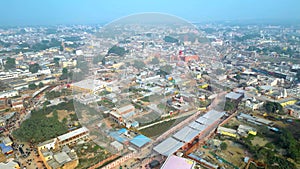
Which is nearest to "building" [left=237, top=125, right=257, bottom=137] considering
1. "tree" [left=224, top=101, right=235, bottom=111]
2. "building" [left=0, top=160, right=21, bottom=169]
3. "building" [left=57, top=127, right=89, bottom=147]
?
"tree" [left=224, top=101, right=235, bottom=111]

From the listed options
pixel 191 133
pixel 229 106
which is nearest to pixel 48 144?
pixel 191 133

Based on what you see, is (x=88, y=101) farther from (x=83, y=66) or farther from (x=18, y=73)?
(x=18, y=73)

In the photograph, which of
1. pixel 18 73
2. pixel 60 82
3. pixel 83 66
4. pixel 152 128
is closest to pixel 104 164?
pixel 152 128

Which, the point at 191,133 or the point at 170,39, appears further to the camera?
the point at 170,39

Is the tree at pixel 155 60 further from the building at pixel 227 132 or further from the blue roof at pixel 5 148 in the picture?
the blue roof at pixel 5 148

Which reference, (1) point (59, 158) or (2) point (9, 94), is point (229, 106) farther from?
(2) point (9, 94)

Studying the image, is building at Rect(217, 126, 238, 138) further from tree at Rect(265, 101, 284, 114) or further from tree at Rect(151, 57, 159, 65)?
tree at Rect(151, 57, 159, 65)

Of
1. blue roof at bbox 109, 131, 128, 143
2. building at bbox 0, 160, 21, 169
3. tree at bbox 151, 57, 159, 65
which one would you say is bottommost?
building at bbox 0, 160, 21, 169
